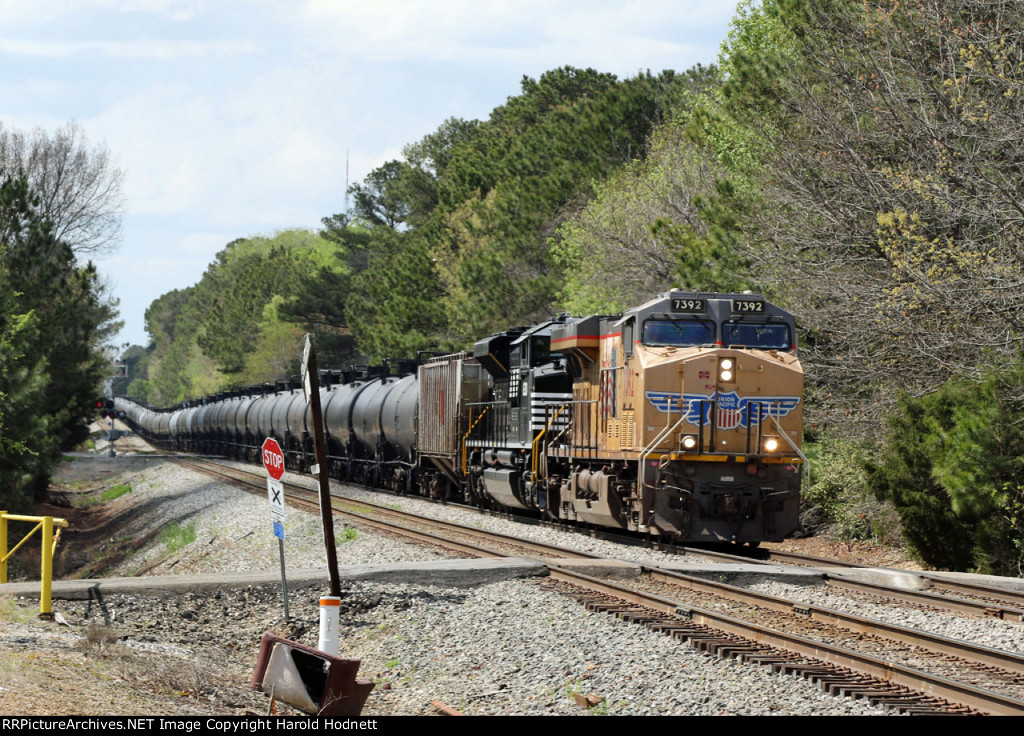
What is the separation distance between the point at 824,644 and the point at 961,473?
8.21m

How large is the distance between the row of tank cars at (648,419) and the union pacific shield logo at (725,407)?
0.01 m

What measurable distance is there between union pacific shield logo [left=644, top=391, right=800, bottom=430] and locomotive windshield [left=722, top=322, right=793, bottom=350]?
82cm

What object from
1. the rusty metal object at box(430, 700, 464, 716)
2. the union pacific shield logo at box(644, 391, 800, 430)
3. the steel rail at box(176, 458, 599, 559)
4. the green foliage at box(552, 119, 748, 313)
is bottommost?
the rusty metal object at box(430, 700, 464, 716)

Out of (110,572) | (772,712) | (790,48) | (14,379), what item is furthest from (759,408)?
(14,379)

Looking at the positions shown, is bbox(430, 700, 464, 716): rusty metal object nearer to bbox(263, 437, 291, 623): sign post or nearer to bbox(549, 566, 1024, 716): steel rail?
A: bbox(549, 566, 1024, 716): steel rail

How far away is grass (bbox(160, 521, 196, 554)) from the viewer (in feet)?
81.5

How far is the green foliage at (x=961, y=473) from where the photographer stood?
52.7ft

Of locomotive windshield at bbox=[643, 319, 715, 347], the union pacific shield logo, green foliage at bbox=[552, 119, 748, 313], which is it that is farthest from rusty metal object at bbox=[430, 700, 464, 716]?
green foliage at bbox=[552, 119, 748, 313]

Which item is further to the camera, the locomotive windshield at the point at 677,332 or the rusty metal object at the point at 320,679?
the locomotive windshield at the point at 677,332

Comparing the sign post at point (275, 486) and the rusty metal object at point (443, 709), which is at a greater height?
the sign post at point (275, 486)

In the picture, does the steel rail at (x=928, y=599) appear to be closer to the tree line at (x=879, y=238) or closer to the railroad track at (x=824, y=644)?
the railroad track at (x=824, y=644)

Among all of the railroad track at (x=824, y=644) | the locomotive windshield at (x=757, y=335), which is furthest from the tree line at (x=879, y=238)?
the railroad track at (x=824, y=644)

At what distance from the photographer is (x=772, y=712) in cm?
761

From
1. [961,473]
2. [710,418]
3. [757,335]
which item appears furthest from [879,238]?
[710,418]
